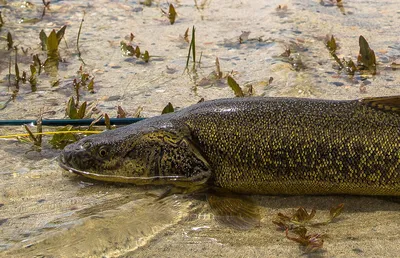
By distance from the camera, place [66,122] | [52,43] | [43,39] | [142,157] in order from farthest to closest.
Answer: [43,39] → [52,43] → [66,122] → [142,157]

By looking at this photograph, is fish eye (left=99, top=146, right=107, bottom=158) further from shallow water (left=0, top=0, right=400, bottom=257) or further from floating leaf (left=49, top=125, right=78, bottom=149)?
floating leaf (left=49, top=125, right=78, bottom=149)

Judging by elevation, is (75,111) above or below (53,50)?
below

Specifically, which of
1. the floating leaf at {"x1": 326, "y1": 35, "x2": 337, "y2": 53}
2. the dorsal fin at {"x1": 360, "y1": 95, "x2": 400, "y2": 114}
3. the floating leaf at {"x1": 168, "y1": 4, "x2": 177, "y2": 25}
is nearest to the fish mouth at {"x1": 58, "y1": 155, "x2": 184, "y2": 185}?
the dorsal fin at {"x1": 360, "y1": 95, "x2": 400, "y2": 114}

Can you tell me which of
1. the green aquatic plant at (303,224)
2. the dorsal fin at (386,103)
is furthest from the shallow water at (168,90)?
the dorsal fin at (386,103)

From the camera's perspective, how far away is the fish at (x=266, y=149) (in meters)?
4.48

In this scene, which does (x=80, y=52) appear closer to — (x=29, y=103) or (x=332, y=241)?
(x=29, y=103)

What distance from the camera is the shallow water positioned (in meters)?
4.11

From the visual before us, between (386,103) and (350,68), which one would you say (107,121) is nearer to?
(386,103)

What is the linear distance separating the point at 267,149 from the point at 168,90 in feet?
7.80

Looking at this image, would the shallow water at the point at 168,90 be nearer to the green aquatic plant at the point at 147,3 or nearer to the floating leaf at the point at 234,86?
the green aquatic plant at the point at 147,3

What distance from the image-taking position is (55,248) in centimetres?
399

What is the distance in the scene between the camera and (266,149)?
457 cm

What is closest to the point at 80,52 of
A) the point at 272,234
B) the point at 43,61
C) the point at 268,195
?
the point at 43,61

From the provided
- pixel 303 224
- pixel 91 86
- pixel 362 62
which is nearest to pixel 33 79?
pixel 91 86
